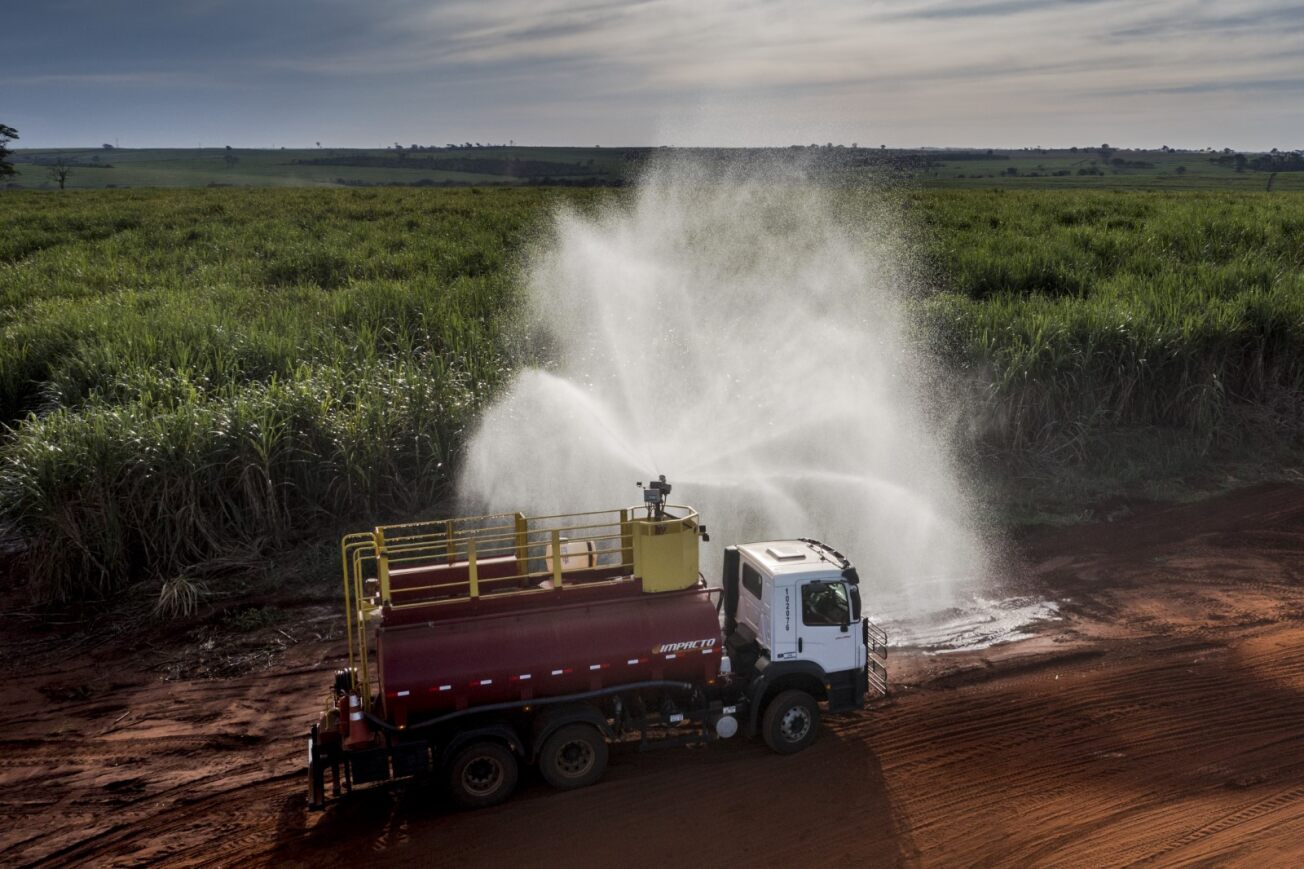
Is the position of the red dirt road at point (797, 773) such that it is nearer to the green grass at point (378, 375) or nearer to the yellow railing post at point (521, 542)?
the yellow railing post at point (521, 542)

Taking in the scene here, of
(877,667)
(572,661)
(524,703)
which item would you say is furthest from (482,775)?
(877,667)

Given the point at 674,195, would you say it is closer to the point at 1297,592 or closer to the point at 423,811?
the point at 1297,592

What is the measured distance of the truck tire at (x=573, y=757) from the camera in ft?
28.8

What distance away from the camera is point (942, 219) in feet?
119

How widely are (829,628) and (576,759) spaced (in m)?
3.06

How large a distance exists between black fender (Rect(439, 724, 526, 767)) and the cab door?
3.19m

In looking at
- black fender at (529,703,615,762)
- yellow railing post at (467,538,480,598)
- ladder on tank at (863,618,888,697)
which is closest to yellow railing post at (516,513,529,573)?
yellow railing post at (467,538,480,598)

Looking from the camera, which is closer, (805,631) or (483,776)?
(483,776)

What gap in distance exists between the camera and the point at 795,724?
→ 9516 millimetres

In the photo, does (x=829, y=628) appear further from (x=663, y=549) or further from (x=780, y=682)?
(x=663, y=549)

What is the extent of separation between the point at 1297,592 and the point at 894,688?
7.50 meters

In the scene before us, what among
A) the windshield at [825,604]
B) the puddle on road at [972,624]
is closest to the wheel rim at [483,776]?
the windshield at [825,604]

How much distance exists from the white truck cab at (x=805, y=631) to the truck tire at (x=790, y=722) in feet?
0.56

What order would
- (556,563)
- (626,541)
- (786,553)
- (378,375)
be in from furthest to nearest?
(378,375)
(786,553)
(626,541)
(556,563)
